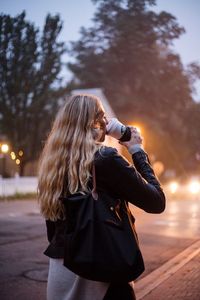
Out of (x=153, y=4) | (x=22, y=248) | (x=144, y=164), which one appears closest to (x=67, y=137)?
(x=144, y=164)

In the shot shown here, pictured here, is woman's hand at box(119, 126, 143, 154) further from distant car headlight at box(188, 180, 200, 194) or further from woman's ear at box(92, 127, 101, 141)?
distant car headlight at box(188, 180, 200, 194)

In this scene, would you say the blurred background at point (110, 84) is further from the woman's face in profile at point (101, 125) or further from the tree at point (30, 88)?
the woman's face in profile at point (101, 125)

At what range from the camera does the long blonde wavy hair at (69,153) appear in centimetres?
213

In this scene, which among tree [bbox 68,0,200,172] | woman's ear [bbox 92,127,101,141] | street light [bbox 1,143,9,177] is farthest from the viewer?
tree [bbox 68,0,200,172]

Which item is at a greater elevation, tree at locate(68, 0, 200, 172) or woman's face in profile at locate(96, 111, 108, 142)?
tree at locate(68, 0, 200, 172)

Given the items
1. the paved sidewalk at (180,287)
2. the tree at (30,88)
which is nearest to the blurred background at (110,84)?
the tree at (30,88)

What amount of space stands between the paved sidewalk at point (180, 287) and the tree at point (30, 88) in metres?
22.7

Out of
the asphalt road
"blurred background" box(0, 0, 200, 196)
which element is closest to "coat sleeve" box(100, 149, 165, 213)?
the asphalt road

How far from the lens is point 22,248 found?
30.0ft

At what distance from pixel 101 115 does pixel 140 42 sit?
40.5m

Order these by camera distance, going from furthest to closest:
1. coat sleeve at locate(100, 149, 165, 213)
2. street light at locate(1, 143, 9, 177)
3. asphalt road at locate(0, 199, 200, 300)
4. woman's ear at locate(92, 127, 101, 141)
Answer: street light at locate(1, 143, 9, 177)
asphalt road at locate(0, 199, 200, 300)
woman's ear at locate(92, 127, 101, 141)
coat sleeve at locate(100, 149, 165, 213)

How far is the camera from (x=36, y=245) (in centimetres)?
956

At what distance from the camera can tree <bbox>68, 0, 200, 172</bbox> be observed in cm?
4288

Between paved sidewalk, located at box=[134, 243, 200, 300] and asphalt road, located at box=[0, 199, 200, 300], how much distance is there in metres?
0.62
